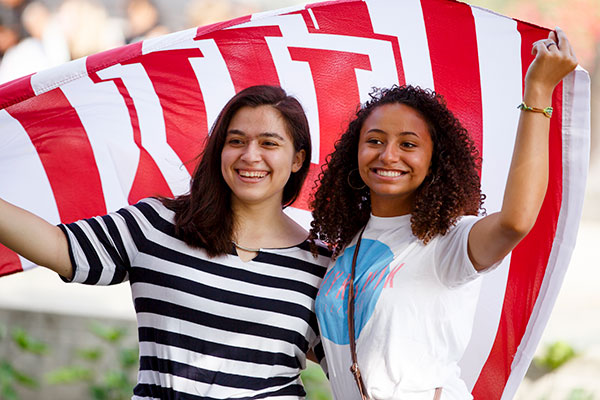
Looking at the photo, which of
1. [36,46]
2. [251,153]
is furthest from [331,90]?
[36,46]

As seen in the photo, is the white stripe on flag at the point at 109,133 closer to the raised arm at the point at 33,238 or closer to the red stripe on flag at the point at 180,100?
the red stripe on flag at the point at 180,100

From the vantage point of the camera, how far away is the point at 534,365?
4.30 meters

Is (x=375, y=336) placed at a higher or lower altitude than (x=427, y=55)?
lower

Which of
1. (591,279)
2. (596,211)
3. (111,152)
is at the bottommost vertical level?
(111,152)

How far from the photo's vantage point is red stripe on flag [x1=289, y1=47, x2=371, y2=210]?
263 cm

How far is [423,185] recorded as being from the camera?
2133 millimetres

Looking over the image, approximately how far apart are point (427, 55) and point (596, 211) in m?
6.78

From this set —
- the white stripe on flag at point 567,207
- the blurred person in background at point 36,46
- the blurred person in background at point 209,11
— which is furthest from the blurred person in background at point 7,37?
the white stripe on flag at point 567,207

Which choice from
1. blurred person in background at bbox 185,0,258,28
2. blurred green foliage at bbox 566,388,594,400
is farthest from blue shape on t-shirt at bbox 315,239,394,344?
blurred person in background at bbox 185,0,258,28

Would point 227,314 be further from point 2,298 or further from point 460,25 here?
point 2,298

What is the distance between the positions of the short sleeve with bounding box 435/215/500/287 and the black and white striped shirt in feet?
1.52

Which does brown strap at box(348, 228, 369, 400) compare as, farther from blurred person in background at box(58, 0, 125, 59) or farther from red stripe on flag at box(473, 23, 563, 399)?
blurred person in background at box(58, 0, 125, 59)

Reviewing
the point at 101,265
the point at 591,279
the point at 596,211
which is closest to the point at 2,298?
the point at 101,265

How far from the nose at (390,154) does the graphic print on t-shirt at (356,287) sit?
25 cm
